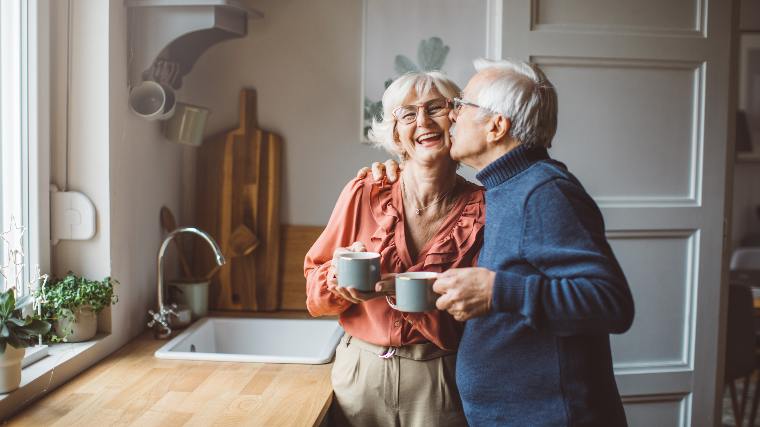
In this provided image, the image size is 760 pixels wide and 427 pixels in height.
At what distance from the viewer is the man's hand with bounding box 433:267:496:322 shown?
117cm

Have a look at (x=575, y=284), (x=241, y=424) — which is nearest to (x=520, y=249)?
(x=575, y=284)

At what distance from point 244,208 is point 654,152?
1.42 m

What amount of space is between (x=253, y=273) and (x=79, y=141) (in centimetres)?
83

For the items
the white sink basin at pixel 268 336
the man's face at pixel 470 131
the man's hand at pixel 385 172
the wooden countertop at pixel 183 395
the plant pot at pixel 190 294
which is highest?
the man's face at pixel 470 131

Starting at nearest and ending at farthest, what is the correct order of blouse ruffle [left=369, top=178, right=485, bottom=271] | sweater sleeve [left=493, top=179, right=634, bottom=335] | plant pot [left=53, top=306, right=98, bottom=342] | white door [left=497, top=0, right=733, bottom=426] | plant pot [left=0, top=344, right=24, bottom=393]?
1. sweater sleeve [left=493, top=179, right=634, bottom=335]
2. plant pot [left=0, top=344, right=24, bottom=393]
3. blouse ruffle [left=369, top=178, right=485, bottom=271]
4. plant pot [left=53, top=306, right=98, bottom=342]
5. white door [left=497, top=0, right=733, bottom=426]

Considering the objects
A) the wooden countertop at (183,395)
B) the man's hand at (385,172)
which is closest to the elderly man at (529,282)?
the man's hand at (385,172)

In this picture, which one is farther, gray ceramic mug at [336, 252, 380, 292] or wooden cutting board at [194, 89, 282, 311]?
wooden cutting board at [194, 89, 282, 311]

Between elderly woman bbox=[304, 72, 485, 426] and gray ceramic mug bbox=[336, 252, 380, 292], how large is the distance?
0.14 m

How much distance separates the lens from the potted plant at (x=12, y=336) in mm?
1330

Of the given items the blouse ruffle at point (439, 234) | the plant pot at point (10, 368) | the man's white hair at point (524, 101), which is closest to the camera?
the man's white hair at point (524, 101)

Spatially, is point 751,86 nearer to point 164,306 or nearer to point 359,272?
point 164,306

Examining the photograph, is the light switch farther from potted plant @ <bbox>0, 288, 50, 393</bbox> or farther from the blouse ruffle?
the blouse ruffle

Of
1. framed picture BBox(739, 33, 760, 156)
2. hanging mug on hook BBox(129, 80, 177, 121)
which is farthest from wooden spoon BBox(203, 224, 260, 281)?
framed picture BBox(739, 33, 760, 156)

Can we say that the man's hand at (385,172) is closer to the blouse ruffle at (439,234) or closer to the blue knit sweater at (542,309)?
the blouse ruffle at (439,234)
